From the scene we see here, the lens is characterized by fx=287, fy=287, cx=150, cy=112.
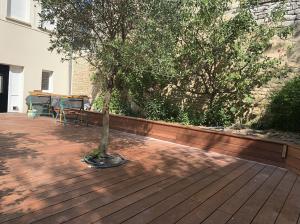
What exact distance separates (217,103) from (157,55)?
13.3 ft

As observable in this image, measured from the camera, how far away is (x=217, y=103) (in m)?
8.40

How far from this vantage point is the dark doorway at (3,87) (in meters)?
11.4

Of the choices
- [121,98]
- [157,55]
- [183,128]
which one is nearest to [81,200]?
[157,55]

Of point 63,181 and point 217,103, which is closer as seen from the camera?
point 63,181

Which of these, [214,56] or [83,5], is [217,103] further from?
[83,5]

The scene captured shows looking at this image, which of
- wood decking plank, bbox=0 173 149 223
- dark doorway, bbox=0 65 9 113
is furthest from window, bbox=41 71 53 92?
wood decking plank, bbox=0 173 149 223

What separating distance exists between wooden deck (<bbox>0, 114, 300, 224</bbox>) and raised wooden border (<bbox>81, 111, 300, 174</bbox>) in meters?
0.25

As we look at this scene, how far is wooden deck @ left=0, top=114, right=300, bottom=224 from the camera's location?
3.08m

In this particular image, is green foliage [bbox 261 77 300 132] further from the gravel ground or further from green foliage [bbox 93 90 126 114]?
green foliage [bbox 93 90 126 114]

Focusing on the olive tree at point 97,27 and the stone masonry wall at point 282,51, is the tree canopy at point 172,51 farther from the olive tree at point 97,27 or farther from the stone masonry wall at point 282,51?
the stone masonry wall at point 282,51

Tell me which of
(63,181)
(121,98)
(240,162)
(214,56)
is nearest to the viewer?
(63,181)

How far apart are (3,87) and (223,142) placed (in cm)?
929

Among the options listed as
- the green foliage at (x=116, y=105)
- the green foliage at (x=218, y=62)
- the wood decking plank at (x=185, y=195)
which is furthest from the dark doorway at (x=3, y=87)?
the wood decking plank at (x=185, y=195)

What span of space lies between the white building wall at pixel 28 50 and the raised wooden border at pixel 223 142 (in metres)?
5.81
